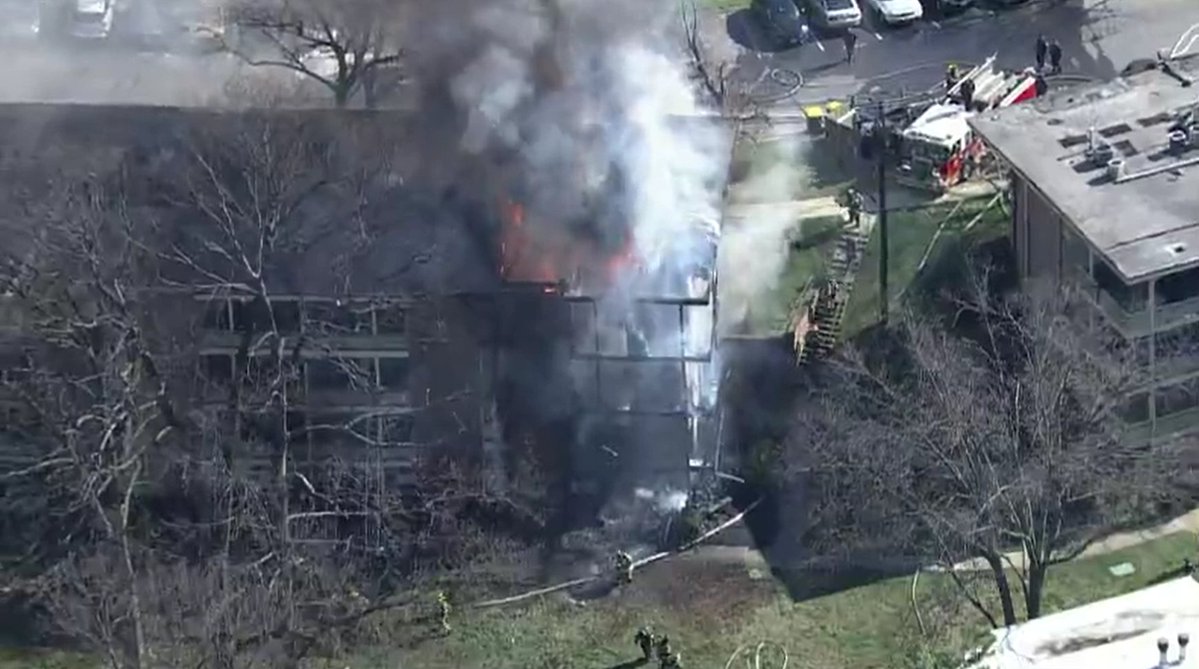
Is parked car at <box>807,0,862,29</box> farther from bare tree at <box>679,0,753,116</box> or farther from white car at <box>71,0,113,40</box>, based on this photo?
white car at <box>71,0,113,40</box>

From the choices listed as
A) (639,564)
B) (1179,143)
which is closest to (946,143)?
(1179,143)

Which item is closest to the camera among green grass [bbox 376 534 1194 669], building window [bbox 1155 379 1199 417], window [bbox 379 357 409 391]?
green grass [bbox 376 534 1194 669]

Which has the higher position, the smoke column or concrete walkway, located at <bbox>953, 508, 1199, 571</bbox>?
the smoke column

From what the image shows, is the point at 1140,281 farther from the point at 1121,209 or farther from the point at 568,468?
the point at 568,468

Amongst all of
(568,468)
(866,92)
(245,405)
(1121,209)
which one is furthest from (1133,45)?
(245,405)

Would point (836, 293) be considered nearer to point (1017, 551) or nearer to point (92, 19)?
point (1017, 551)

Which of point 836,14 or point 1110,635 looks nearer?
point 1110,635

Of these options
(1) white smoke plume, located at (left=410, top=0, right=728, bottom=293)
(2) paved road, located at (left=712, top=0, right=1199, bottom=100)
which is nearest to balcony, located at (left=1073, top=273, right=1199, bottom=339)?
(1) white smoke plume, located at (left=410, top=0, right=728, bottom=293)
